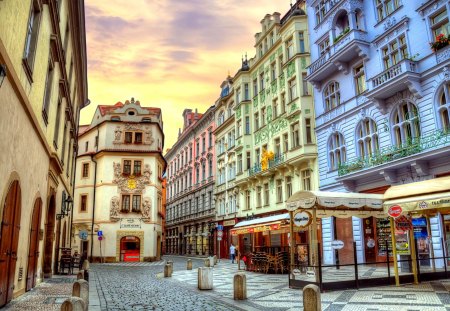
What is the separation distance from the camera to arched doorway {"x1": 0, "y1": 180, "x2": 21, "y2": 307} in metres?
9.51

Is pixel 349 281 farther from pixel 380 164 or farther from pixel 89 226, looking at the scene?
pixel 89 226

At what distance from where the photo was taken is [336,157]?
26.3m

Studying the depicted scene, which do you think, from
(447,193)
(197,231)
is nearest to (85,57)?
(447,193)

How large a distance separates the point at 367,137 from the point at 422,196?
37.2ft

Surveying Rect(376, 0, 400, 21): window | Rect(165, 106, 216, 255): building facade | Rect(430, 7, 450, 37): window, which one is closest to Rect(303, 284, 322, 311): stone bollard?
Rect(430, 7, 450, 37): window

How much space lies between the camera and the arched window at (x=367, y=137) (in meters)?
23.0

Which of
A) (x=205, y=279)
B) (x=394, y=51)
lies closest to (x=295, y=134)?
(x=394, y=51)

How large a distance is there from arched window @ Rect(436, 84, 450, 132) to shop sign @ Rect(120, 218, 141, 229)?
95.5 feet

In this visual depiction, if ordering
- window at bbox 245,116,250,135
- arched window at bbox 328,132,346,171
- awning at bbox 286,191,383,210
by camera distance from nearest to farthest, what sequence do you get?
awning at bbox 286,191,383,210 → arched window at bbox 328,132,346,171 → window at bbox 245,116,250,135

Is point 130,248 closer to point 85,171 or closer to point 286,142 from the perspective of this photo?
point 85,171

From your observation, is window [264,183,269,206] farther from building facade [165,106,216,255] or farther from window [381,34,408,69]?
window [381,34,408,69]

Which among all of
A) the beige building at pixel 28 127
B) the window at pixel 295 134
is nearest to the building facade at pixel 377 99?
the window at pixel 295 134

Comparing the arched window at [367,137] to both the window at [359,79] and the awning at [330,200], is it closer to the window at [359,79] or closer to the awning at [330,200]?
the window at [359,79]

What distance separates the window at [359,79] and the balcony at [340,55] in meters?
0.61
